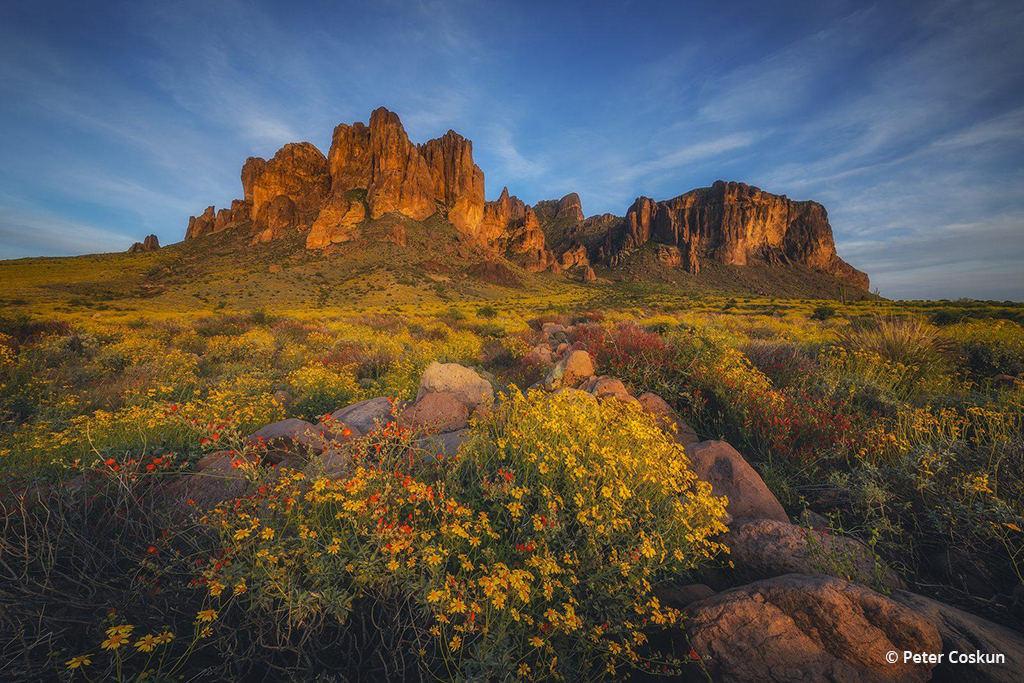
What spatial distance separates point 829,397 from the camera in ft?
18.1

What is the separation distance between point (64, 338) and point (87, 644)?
12.8 m

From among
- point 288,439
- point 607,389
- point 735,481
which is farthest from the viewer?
point 607,389

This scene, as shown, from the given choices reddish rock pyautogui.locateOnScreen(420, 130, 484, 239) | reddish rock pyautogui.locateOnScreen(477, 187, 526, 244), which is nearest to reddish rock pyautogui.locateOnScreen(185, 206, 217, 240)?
reddish rock pyautogui.locateOnScreen(420, 130, 484, 239)

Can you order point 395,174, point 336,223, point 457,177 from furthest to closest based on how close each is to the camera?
point 457,177
point 395,174
point 336,223

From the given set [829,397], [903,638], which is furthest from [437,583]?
[829,397]

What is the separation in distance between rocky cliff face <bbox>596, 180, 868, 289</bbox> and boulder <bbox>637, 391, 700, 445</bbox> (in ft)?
375

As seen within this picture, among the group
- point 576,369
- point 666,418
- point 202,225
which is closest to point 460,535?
point 666,418

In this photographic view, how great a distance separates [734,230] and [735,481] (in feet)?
460

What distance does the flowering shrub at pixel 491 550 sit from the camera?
1925mm

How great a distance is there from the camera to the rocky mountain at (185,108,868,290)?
3735 inches

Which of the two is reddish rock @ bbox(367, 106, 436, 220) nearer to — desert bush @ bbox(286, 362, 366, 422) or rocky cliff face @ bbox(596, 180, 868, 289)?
rocky cliff face @ bbox(596, 180, 868, 289)

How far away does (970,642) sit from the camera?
1.86 meters

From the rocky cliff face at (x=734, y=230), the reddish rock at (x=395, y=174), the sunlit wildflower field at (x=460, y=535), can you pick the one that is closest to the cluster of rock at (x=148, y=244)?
the reddish rock at (x=395, y=174)

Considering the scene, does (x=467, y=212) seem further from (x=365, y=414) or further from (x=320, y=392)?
(x=365, y=414)
